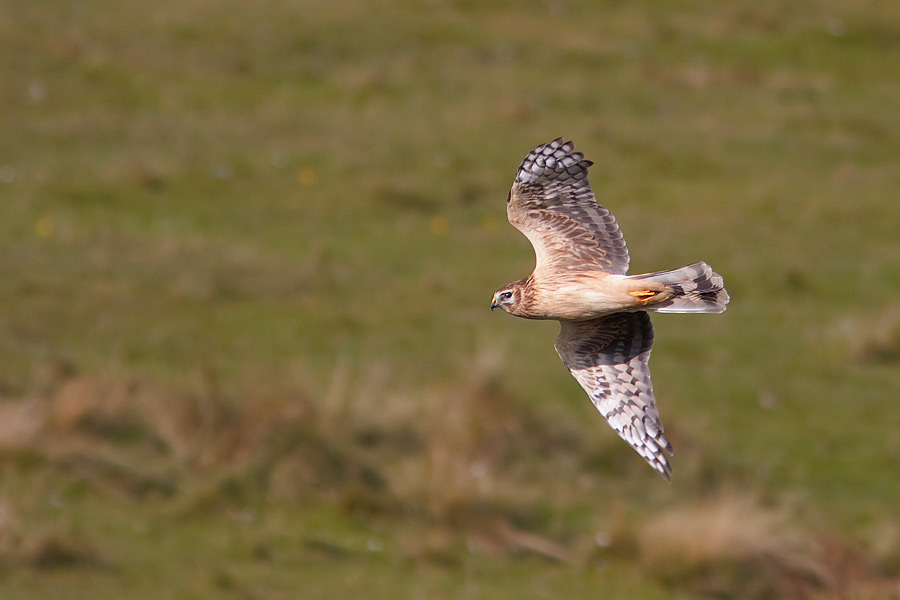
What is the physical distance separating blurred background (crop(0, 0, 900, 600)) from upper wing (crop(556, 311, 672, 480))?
33.7ft

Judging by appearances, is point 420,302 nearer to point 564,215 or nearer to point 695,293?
point 564,215

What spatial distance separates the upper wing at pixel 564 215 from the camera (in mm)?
7121

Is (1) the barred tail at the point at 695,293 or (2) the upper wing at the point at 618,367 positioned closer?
(1) the barred tail at the point at 695,293

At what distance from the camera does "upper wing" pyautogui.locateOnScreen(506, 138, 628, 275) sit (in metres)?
7.12

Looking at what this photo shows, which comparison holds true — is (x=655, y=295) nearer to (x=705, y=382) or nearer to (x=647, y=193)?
(x=705, y=382)

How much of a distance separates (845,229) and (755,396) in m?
7.10

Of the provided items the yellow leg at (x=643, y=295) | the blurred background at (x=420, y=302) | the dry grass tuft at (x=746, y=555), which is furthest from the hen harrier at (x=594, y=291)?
the dry grass tuft at (x=746, y=555)

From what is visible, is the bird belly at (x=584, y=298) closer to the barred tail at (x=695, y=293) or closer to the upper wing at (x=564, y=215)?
the barred tail at (x=695, y=293)

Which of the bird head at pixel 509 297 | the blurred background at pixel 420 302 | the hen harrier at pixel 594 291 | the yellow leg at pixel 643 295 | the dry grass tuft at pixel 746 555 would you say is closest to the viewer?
the yellow leg at pixel 643 295

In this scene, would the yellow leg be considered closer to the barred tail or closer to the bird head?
the barred tail

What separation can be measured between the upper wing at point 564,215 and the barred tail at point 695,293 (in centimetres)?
40

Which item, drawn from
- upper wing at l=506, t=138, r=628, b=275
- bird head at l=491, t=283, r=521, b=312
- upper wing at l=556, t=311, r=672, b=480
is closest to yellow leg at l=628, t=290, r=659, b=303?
upper wing at l=506, t=138, r=628, b=275

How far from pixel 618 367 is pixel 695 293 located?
863 mm

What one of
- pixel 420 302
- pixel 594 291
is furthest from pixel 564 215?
pixel 420 302
